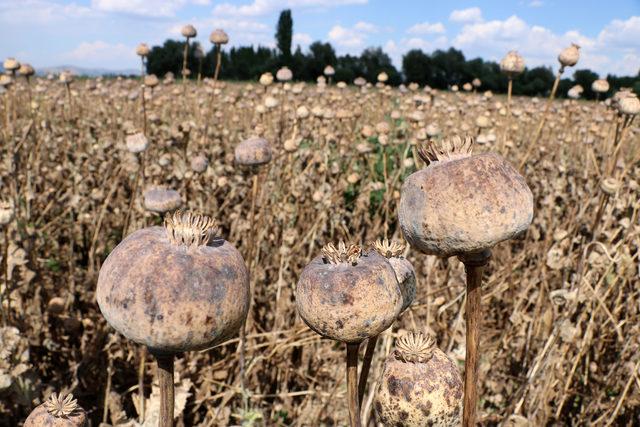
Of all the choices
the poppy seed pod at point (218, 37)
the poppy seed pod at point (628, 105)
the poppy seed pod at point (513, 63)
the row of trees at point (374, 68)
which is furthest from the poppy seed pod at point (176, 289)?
the row of trees at point (374, 68)

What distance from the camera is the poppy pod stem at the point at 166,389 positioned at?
84cm

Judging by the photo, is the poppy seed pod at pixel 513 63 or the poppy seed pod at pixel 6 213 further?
the poppy seed pod at pixel 513 63

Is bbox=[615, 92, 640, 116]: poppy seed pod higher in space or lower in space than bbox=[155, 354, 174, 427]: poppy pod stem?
higher

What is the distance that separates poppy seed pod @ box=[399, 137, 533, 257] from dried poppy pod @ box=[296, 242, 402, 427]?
90 mm

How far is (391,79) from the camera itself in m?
24.2

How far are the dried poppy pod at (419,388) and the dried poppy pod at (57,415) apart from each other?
50 centimetres

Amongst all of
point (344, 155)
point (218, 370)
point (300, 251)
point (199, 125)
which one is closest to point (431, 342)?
point (218, 370)

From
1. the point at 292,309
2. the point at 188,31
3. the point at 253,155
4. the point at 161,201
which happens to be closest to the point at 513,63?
the point at 253,155

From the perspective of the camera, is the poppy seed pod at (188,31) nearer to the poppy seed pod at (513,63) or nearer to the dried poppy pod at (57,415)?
the poppy seed pod at (513,63)

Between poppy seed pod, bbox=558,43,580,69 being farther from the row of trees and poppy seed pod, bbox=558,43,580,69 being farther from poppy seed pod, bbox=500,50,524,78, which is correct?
the row of trees

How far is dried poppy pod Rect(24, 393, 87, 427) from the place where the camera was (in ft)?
3.12

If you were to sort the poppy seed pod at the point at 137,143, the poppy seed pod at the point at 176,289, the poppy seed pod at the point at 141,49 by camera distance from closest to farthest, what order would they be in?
1. the poppy seed pod at the point at 176,289
2. the poppy seed pod at the point at 137,143
3. the poppy seed pod at the point at 141,49

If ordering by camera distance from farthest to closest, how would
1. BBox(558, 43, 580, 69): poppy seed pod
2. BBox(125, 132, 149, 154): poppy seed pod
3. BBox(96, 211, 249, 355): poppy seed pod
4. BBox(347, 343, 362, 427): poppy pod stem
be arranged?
Answer: BBox(125, 132, 149, 154): poppy seed pod → BBox(558, 43, 580, 69): poppy seed pod → BBox(347, 343, 362, 427): poppy pod stem → BBox(96, 211, 249, 355): poppy seed pod

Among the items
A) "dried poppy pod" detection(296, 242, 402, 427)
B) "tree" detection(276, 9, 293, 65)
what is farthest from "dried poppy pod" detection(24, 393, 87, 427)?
"tree" detection(276, 9, 293, 65)
